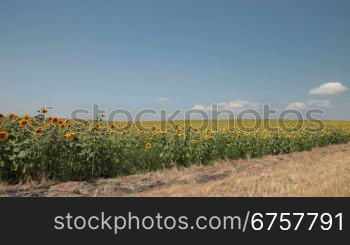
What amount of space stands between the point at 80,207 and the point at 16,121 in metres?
5.15

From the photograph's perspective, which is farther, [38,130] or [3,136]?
[38,130]

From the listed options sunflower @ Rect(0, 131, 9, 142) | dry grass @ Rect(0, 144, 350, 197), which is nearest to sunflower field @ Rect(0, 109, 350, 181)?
sunflower @ Rect(0, 131, 9, 142)

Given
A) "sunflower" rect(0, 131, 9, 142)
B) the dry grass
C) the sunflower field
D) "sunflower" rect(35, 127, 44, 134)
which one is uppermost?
"sunflower" rect(35, 127, 44, 134)

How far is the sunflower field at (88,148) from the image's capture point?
354 inches

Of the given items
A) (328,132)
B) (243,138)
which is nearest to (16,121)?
(243,138)

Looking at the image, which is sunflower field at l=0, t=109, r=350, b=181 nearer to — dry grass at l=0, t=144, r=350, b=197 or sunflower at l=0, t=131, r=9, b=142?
sunflower at l=0, t=131, r=9, b=142

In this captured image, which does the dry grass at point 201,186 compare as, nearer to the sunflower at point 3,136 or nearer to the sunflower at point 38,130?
the sunflower at point 3,136

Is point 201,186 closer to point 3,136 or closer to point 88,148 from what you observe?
point 88,148

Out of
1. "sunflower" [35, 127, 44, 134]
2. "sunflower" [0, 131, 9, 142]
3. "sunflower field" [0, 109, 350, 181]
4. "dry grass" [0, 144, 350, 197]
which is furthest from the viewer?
"sunflower" [35, 127, 44, 134]

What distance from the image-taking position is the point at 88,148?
979cm

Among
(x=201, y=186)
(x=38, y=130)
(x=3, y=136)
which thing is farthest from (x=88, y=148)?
(x=201, y=186)

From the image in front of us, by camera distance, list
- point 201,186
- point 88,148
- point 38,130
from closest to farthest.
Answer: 1. point 201,186
2. point 38,130
3. point 88,148

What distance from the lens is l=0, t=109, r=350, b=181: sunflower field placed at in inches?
354

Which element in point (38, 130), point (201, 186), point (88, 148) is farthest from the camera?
point (88, 148)
